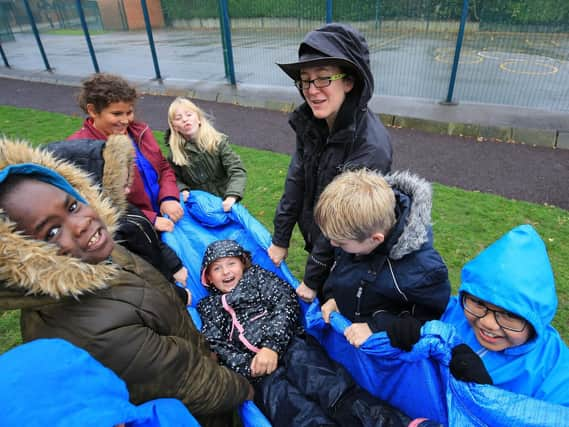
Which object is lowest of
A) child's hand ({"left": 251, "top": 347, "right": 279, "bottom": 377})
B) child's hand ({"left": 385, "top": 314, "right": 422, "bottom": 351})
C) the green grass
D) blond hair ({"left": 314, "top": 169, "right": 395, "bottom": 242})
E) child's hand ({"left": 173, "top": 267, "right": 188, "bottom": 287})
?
the green grass

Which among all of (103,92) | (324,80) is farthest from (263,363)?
(103,92)

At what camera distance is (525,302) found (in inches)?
44.8

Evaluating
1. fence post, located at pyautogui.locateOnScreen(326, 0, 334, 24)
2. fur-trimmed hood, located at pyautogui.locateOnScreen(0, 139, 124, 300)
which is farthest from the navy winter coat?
fence post, located at pyautogui.locateOnScreen(326, 0, 334, 24)

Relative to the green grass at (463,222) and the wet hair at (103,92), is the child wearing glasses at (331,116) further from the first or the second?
the green grass at (463,222)

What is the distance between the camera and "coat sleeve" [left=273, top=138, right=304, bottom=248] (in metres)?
2.01

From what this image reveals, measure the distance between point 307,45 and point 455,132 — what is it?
15.8ft

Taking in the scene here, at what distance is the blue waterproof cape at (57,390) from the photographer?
0.62 metres

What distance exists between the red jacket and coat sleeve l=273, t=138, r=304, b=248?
31.9 inches

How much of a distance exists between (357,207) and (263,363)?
96 centimetres

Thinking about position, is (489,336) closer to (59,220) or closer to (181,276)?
(59,220)

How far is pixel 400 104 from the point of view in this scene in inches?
259

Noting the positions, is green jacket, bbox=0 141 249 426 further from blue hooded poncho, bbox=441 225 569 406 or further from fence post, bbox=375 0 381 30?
fence post, bbox=375 0 381 30

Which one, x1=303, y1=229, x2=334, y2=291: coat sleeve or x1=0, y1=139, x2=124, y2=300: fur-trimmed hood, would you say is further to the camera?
x1=303, y1=229, x2=334, y2=291: coat sleeve

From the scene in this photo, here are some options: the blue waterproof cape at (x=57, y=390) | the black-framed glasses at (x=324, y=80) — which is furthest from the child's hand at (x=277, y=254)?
the blue waterproof cape at (x=57, y=390)
